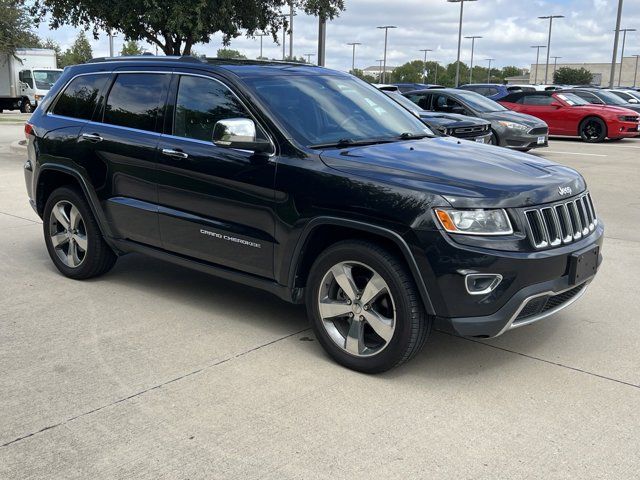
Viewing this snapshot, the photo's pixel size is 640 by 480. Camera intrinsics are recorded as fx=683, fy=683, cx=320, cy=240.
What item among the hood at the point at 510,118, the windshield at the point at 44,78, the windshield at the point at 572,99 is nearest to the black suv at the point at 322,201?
the hood at the point at 510,118

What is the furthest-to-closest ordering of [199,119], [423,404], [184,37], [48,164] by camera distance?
1. [184,37]
2. [48,164]
3. [199,119]
4. [423,404]

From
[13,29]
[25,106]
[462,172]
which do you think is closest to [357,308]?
[462,172]

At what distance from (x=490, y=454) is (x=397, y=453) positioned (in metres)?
0.43

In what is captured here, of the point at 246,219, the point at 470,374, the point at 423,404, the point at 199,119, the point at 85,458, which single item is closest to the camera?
the point at 85,458

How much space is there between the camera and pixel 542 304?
3.81 metres

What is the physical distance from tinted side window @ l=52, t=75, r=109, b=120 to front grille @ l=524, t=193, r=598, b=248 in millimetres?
3591

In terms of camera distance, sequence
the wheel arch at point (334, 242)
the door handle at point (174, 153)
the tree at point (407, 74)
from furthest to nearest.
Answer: the tree at point (407, 74)
the door handle at point (174, 153)
the wheel arch at point (334, 242)

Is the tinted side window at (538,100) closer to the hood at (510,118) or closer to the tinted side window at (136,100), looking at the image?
the hood at (510,118)

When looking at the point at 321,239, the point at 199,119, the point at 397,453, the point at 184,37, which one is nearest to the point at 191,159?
the point at 199,119

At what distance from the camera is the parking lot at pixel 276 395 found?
3.10 m

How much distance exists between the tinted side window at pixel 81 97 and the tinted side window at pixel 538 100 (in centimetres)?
1673

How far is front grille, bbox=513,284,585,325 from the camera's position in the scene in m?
3.74

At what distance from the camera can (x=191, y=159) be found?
4.67 meters

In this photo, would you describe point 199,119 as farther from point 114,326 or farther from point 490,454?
point 490,454
